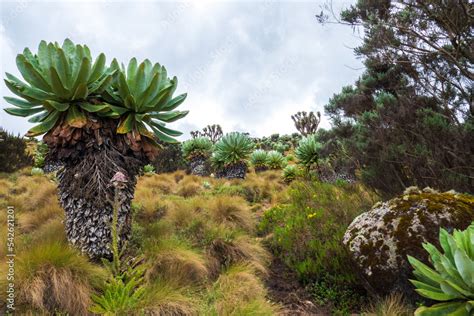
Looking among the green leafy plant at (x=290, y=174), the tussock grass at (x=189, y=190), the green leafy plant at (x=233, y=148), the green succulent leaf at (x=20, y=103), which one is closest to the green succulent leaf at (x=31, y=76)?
the green succulent leaf at (x=20, y=103)

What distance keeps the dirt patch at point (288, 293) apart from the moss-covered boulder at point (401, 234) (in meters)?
0.78

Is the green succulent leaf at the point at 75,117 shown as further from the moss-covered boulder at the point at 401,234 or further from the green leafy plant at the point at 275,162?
the green leafy plant at the point at 275,162

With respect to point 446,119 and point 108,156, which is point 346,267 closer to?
point 446,119

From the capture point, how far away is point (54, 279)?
322 centimetres

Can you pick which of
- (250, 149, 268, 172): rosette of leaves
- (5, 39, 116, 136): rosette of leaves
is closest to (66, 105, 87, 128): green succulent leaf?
(5, 39, 116, 136): rosette of leaves

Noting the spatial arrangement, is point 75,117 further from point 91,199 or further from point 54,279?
point 54,279

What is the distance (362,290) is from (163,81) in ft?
13.1

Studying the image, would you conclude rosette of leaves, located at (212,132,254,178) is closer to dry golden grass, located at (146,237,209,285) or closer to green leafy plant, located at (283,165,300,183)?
green leafy plant, located at (283,165,300,183)

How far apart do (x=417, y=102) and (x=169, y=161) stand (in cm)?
1506

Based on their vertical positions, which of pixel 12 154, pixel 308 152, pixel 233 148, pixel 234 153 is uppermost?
pixel 12 154

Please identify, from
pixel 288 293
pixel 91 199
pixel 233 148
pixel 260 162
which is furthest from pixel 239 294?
pixel 260 162

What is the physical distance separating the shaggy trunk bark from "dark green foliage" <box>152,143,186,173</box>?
1479 centimetres

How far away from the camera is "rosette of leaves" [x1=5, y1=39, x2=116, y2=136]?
3.72 m

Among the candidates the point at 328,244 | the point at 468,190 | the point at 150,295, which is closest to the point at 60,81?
the point at 150,295
